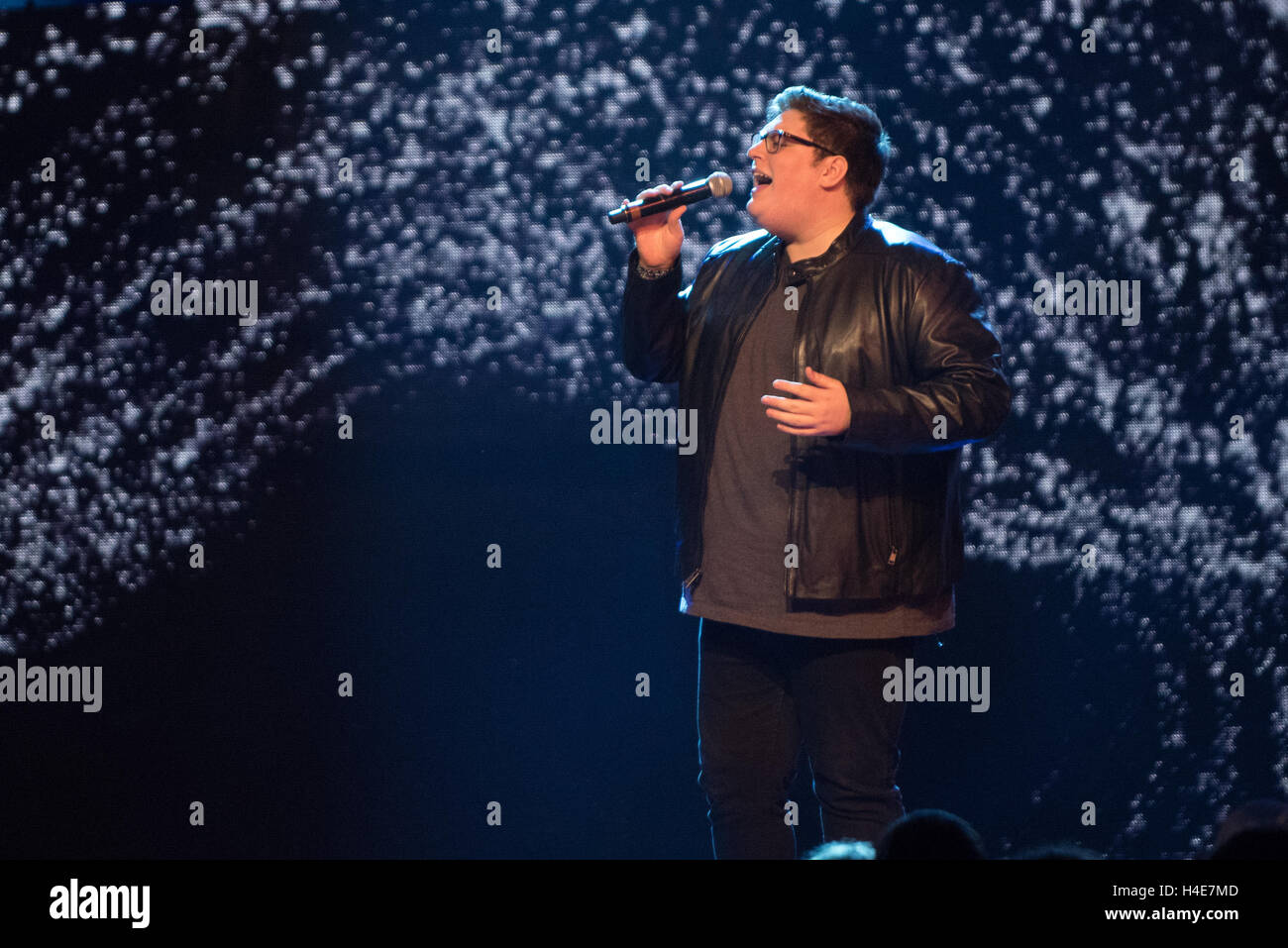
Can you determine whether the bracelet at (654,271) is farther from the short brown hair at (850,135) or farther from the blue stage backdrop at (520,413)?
the blue stage backdrop at (520,413)

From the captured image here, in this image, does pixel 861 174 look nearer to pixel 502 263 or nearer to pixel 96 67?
pixel 502 263

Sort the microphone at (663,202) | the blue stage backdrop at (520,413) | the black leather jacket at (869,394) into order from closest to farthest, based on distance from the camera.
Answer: the black leather jacket at (869,394) < the microphone at (663,202) < the blue stage backdrop at (520,413)

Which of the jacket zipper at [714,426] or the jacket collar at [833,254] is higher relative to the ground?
the jacket collar at [833,254]

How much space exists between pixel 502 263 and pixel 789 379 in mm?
864

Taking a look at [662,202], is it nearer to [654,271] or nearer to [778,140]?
[654,271]

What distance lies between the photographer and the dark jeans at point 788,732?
6.36 feet

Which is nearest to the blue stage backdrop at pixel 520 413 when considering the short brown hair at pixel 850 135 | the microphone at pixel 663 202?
the short brown hair at pixel 850 135

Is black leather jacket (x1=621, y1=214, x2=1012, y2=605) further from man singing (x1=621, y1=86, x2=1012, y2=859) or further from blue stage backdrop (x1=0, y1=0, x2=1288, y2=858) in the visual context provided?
blue stage backdrop (x1=0, y1=0, x2=1288, y2=858)

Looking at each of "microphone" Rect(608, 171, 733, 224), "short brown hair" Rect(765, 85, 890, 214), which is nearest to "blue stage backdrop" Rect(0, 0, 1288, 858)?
"short brown hair" Rect(765, 85, 890, 214)

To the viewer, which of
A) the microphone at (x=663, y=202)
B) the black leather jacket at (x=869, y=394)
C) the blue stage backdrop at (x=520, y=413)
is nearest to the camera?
the black leather jacket at (x=869, y=394)

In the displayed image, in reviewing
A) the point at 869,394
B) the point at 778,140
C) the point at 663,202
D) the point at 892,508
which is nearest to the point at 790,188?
the point at 778,140

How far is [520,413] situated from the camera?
266 centimetres

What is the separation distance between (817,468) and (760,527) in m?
0.13

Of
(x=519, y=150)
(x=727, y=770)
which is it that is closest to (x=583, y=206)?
(x=519, y=150)
